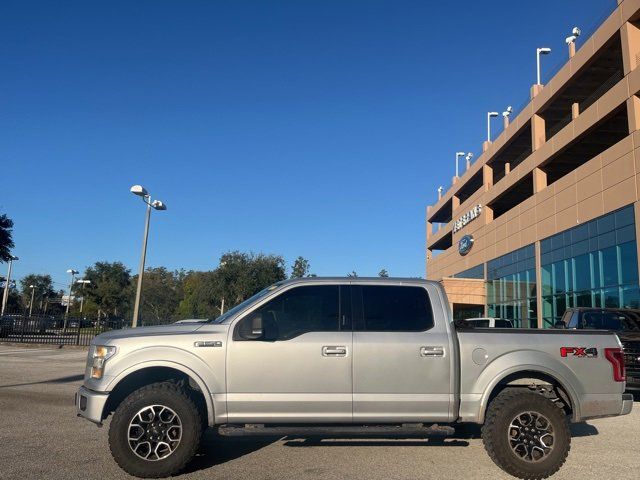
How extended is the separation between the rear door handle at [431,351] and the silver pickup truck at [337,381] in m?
0.01

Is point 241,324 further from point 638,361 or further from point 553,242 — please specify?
point 553,242

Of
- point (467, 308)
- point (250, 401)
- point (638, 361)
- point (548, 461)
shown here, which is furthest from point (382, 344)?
point (467, 308)

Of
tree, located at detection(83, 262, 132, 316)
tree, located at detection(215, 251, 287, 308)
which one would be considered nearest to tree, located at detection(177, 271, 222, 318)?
tree, located at detection(215, 251, 287, 308)

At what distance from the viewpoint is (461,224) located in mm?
49125

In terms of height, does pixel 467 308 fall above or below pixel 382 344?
above

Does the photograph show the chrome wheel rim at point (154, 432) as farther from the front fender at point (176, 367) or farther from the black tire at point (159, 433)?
the front fender at point (176, 367)

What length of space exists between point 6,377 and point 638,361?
14.3m

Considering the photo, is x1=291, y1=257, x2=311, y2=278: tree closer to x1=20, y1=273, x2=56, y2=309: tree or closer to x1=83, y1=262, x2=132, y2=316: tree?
x1=83, y1=262, x2=132, y2=316: tree

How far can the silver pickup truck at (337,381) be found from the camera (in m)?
5.49

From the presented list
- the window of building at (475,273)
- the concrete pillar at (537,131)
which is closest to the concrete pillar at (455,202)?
Answer: the window of building at (475,273)

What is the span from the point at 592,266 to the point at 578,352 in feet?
77.5

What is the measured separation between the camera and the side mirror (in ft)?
18.4

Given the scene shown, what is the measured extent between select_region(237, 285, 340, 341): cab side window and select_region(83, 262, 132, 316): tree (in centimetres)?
5137

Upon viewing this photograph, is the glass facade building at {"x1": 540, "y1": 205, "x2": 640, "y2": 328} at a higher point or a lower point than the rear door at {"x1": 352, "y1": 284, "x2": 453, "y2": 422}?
higher
